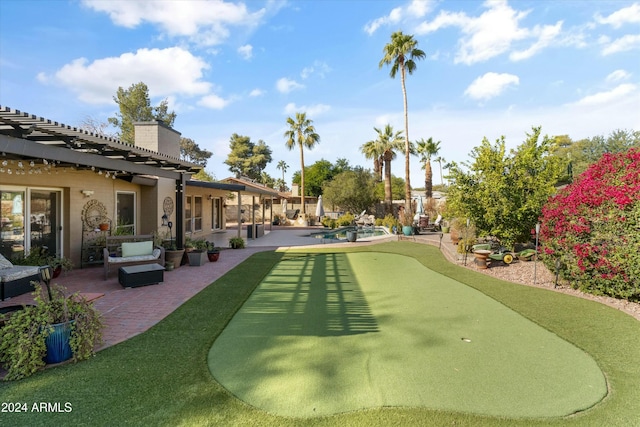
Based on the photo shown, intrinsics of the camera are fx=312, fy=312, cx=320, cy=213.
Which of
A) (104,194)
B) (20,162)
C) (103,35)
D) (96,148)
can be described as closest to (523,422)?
(96,148)

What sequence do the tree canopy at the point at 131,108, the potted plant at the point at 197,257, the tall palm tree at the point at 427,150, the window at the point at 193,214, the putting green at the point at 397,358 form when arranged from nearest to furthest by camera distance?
the putting green at the point at 397,358 → the potted plant at the point at 197,257 → the window at the point at 193,214 → the tall palm tree at the point at 427,150 → the tree canopy at the point at 131,108

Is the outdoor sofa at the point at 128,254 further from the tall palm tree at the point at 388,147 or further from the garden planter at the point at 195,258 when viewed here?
the tall palm tree at the point at 388,147

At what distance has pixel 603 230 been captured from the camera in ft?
19.2

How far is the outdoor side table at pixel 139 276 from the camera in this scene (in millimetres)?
6328

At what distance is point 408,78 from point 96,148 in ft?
67.9

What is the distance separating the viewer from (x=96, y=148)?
5801 mm

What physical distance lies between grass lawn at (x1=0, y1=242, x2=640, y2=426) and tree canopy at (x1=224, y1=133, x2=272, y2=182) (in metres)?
44.3

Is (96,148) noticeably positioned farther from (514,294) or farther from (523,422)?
(514,294)

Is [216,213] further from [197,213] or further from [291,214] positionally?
[291,214]

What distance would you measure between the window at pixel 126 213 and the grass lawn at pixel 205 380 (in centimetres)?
629

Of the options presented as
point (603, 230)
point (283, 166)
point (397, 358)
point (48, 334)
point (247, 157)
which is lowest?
point (397, 358)

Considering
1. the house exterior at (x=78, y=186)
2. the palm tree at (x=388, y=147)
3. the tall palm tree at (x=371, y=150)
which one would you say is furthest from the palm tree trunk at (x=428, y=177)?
the house exterior at (x=78, y=186)

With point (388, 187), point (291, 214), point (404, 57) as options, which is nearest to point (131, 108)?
point (291, 214)

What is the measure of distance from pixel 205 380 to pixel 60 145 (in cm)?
512
